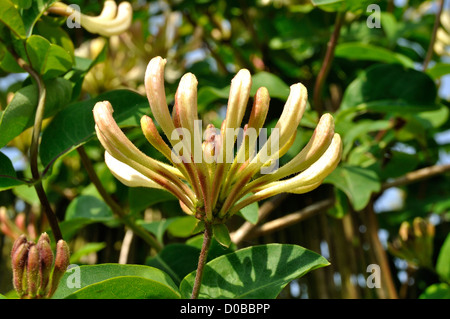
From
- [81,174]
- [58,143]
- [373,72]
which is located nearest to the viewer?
[58,143]

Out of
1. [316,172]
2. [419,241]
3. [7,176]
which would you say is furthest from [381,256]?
[7,176]

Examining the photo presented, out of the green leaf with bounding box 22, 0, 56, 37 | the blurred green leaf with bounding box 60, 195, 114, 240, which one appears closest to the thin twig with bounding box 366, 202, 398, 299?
the blurred green leaf with bounding box 60, 195, 114, 240

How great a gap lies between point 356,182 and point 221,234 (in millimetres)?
439

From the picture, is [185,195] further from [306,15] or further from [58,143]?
[306,15]

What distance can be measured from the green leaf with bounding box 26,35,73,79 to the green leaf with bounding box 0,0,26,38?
0.07 feet

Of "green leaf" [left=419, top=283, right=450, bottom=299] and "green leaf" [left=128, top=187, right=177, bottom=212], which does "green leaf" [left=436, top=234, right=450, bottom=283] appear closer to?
"green leaf" [left=419, top=283, right=450, bottom=299]

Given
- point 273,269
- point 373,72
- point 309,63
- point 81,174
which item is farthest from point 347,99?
point 81,174

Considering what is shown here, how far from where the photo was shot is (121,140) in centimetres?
50

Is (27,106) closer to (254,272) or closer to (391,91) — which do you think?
(254,272)

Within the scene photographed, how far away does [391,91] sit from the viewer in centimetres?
100

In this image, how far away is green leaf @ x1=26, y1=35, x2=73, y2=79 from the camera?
2.33 feet
